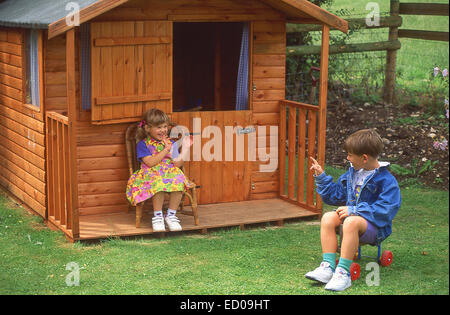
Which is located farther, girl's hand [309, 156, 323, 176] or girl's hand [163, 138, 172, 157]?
girl's hand [163, 138, 172, 157]

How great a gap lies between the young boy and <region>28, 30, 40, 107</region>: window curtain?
11.9 feet

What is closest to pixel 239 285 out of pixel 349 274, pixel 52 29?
pixel 349 274

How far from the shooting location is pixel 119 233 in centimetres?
758

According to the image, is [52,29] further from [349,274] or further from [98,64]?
[349,274]

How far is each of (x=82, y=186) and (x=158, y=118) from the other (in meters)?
1.20

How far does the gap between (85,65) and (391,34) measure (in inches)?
297

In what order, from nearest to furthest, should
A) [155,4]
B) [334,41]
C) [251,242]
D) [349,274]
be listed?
[349,274] → [251,242] → [155,4] → [334,41]

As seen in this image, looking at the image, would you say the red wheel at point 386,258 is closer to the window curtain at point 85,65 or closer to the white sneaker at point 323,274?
the white sneaker at point 323,274

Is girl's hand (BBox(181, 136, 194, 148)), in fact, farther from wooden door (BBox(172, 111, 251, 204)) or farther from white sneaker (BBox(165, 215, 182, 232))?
white sneaker (BBox(165, 215, 182, 232))

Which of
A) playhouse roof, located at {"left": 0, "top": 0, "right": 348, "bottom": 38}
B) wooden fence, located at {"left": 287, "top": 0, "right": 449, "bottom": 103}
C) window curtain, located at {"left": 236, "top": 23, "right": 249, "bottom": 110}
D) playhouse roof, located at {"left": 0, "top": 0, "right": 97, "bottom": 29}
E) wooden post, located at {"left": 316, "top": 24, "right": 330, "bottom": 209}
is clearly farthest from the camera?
wooden fence, located at {"left": 287, "top": 0, "right": 449, "bottom": 103}

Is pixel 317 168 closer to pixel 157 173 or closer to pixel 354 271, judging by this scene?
pixel 354 271

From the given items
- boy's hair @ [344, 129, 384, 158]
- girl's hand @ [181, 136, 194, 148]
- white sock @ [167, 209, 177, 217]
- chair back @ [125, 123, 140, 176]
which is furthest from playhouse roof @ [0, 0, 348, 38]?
boy's hair @ [344, 129, 384, 158]

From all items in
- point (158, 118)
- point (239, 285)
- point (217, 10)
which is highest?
point (217, 10)

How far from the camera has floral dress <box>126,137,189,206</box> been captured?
7734mm
